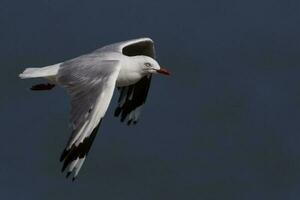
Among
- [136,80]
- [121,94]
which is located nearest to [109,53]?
[136,80]

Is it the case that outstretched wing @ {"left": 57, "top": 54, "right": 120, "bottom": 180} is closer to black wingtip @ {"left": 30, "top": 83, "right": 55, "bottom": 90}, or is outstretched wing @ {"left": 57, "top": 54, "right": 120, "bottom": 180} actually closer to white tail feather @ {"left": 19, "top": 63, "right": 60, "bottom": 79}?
white tail feather @ {"left": 19, "top": 63, "right": 60, "bottom": 79}

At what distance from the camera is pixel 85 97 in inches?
854

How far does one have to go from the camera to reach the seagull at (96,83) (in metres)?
21.2

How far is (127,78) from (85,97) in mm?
1832

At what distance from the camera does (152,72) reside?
78.4ft

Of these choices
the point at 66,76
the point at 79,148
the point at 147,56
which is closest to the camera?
the point at 79,148

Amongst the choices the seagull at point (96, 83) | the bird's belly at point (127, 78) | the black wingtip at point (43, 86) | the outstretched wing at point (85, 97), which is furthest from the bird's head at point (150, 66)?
the black wingtip at point (43, 86)

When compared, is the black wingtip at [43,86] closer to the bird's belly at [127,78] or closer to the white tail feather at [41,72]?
the white tail feather at [41,72]

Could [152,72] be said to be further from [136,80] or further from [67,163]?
[67,163]

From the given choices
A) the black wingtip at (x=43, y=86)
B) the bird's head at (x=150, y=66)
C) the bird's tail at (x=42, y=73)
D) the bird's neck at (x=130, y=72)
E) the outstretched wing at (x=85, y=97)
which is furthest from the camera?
the black wingtip at (x=43, y=86)

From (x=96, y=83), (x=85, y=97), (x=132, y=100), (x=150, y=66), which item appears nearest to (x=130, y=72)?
(x=150, y=66)

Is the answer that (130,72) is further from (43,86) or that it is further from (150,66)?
(43,86)

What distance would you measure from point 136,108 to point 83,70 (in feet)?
11.3

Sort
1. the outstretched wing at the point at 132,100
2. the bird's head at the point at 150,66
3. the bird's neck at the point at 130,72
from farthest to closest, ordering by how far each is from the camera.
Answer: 1. the outstretched wing at the point at 132,100
2. the bird's head at the point at 150,66
3. the bird's neck at the point at 130,72
